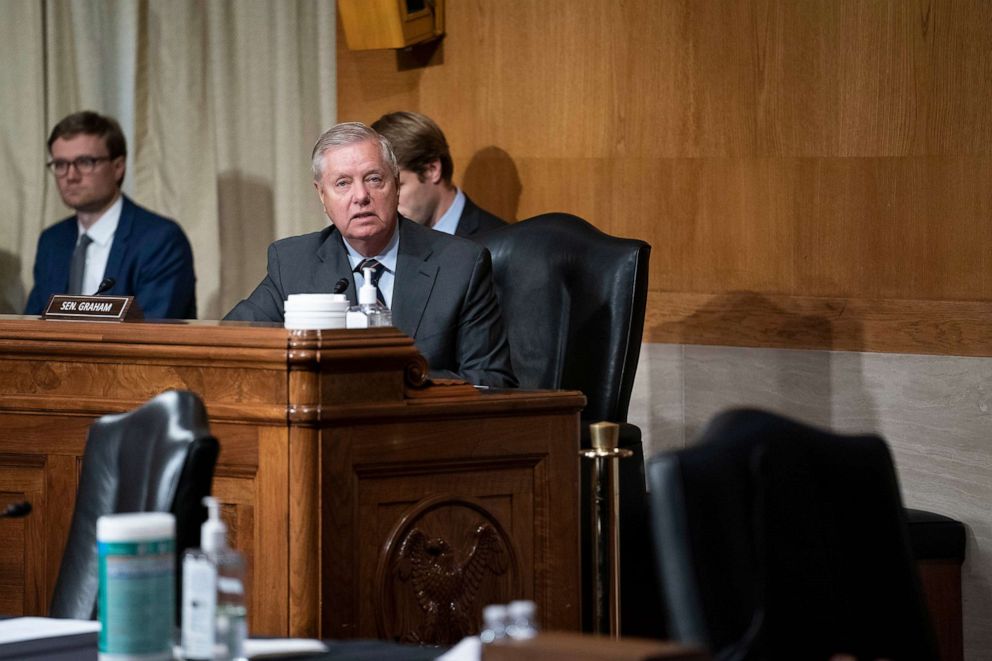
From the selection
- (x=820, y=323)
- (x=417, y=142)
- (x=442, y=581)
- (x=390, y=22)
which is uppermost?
(x=390, y=22)

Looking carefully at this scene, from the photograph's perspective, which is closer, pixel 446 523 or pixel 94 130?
pixel 446 523

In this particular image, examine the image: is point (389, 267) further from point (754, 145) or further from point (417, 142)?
point (754, 145)

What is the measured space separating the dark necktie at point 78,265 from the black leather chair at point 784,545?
446 cm

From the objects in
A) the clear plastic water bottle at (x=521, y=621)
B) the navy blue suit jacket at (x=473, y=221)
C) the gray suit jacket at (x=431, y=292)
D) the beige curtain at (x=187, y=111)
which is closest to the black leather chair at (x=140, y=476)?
the clear plastic water bottle at (x=521, y=621)

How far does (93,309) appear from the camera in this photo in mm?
3824

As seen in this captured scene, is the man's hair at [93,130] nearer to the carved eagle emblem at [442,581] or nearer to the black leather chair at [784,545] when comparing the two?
the carved eagle emblem at [442,581]

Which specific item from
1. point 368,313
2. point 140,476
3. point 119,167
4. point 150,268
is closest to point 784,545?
point 140,476

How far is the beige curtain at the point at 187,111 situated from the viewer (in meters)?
6.86

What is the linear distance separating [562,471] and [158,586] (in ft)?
6.17

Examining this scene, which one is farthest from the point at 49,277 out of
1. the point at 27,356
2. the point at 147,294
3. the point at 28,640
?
the point at 28,640

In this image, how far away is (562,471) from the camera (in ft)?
12.2

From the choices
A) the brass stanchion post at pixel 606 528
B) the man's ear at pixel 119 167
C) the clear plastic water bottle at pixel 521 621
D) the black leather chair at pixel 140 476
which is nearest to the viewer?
the clear plastic water bottle at pixel 521 621

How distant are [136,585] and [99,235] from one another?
462 centimetres

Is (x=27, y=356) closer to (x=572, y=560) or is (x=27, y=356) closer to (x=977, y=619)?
(x=572, y=560)
